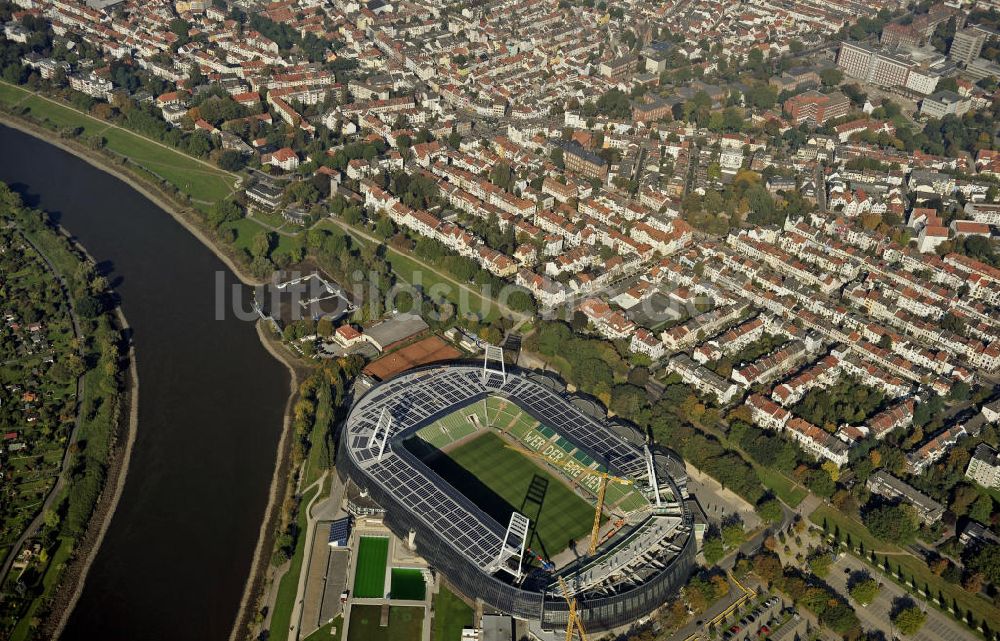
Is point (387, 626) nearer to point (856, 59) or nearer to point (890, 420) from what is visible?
point (890, 420)

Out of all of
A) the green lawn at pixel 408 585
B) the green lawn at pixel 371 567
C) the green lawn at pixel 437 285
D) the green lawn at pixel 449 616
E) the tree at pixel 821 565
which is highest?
the green lawn at pixel 437 285

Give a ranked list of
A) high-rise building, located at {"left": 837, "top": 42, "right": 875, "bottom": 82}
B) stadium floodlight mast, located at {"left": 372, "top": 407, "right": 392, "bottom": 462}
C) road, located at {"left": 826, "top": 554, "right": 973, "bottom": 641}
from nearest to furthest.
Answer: road, located at {"left": 826, "top": 554, "right": 973, "bottom": 641}
stadium floodlight mast, located at {"left": 372, "top": 407, "right": 392, "bottom": 462}
high-rise building, located at {"left": 837, "top": 42, "right": 875, "bottom": 82}

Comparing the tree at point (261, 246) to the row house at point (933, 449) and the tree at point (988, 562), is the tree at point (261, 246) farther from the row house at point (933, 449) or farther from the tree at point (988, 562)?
the tree at point (988, 562)

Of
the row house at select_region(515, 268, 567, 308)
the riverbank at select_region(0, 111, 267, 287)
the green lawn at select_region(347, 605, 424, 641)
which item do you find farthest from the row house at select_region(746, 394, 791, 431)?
the riverbank at select_region(0, 111, 267, 287)

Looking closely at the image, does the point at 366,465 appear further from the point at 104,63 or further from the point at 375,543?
the point at 104,63

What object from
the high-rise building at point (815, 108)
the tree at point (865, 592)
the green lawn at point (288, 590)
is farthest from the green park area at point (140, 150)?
the tree at point (865, 592)

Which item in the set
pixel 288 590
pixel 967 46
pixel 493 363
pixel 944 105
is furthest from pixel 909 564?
pixel 967 46

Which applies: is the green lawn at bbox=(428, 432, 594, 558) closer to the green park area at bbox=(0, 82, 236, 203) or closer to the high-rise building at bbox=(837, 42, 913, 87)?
the green park area at bbox=(0, 82, 236, 203)
